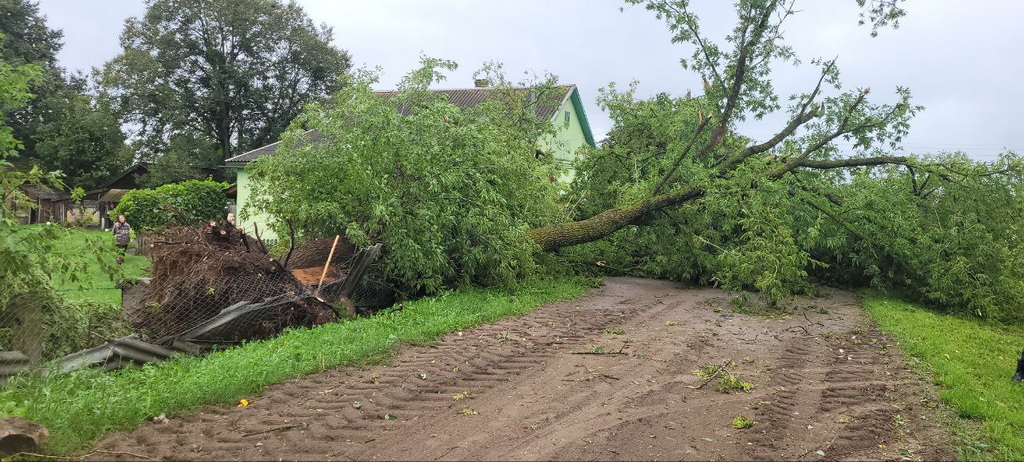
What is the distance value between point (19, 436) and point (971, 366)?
25.6 feet

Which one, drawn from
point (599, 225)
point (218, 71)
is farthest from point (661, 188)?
point (218, 71)

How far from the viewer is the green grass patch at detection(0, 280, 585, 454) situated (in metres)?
4.25

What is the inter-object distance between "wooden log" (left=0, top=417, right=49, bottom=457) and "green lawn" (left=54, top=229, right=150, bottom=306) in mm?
2727

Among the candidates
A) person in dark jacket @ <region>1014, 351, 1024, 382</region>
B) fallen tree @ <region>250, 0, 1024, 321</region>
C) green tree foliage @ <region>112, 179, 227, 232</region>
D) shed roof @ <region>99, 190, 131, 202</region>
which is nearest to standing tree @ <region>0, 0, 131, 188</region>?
shed roof @ <region>99, 190, 131, 202</region>

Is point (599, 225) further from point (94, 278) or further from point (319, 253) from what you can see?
point (94, 278)

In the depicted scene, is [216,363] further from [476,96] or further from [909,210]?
[476,96]

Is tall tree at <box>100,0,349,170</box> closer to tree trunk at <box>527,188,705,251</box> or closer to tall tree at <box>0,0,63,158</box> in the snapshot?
tall tree at <box>0,0,63,158</box>

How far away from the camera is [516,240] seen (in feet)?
34.1

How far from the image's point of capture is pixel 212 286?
782 cm

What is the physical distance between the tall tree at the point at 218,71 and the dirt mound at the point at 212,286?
29.2 m

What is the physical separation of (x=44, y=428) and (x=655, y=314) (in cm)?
731

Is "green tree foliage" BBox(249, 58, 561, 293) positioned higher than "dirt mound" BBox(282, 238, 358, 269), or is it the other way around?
"green tree foliage" BBox(249, 58, 561, 293)

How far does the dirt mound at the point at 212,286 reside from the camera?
25.3 feet

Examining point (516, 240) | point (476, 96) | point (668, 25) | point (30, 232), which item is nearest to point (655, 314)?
point (516, 240)
